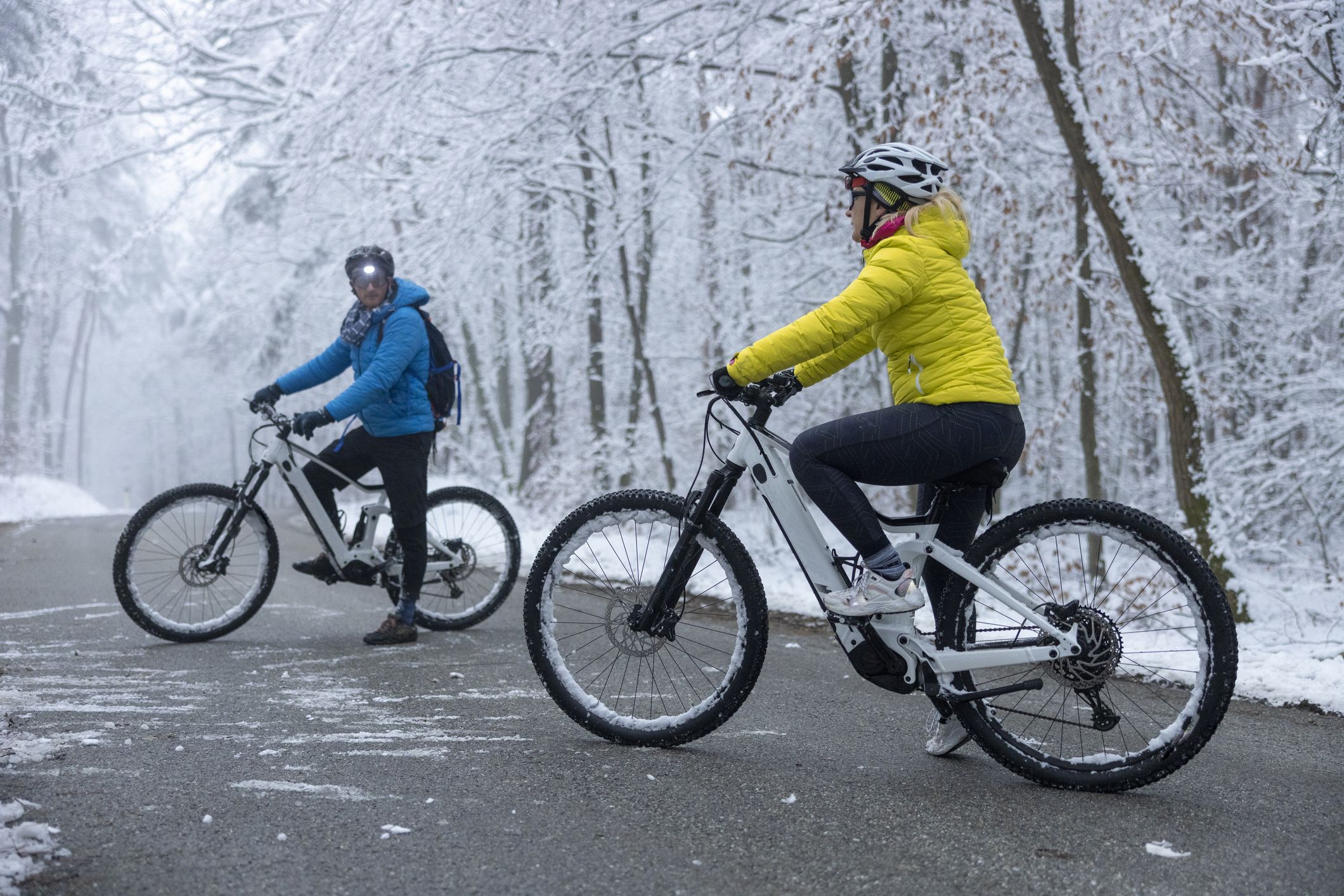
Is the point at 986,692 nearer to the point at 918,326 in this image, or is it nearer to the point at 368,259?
the point at 918,326

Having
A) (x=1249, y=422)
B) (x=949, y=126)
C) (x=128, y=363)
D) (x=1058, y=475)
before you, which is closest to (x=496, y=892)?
(x=949, y=126)

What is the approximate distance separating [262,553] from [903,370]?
13.5 ft

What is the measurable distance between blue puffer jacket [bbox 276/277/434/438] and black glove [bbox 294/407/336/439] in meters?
0.05

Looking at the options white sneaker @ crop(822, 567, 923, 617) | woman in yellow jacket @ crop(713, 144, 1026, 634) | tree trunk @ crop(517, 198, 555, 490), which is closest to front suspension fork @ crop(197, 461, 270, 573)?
woman in yellow jacket @ crop(713, 144, 1026, 634)

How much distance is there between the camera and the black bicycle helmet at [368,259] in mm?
6066

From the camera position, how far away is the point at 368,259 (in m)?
6.09

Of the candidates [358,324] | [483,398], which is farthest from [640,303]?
[358,324]

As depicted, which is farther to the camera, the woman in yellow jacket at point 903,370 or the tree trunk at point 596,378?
the tree trunk at point 596,378

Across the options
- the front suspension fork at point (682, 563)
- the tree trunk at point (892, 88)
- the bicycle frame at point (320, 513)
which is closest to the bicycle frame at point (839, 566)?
the front suspension fork at point (682, 563)

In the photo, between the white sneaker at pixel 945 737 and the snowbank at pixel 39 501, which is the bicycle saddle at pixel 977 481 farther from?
the snowbank at pixel 39 501

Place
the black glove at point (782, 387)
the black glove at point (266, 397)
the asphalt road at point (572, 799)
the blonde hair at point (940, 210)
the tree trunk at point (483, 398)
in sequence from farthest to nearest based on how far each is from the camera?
the tree trunk at point (483, 398), the black glove at point (266, 397), the black glove at point (782, 387), the blonde hair at point (940, 210), the asphalt road at point (572, 799)

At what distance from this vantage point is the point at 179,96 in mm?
14203

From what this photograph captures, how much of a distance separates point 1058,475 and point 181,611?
14933mm

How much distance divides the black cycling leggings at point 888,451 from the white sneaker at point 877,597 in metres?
0.10
